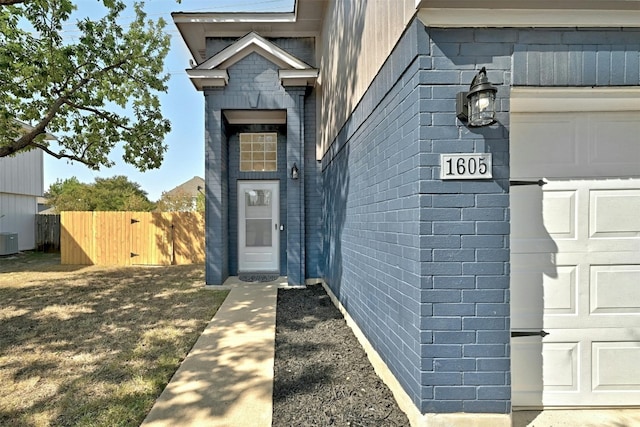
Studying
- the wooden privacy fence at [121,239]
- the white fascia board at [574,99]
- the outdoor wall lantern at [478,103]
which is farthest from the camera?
the wooden privacy fence at [121,239]

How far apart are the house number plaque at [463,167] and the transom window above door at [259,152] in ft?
20.2

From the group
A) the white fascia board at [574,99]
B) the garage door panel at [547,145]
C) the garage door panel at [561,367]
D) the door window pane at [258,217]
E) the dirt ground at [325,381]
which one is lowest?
the dirt ground at [325,381]

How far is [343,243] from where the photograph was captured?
5129mm

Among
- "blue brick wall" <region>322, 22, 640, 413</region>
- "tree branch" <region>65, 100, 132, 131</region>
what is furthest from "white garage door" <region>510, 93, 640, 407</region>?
"tree branch" <region>65, 100, 132, 131</region>

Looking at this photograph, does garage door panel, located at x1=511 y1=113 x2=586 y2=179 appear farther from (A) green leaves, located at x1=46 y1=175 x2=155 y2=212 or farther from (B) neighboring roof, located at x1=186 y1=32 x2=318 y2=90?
(A) green leaves, located at x1=46 y1=175 x2=155 y2=212

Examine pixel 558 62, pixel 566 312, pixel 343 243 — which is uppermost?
pixel 558 62

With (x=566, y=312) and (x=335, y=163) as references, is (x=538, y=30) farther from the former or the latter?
(x=335, y=163)

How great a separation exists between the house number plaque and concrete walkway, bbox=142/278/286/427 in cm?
233

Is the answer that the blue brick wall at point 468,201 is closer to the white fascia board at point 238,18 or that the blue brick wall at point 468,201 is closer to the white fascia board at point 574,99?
the white fascia board at point 574,99

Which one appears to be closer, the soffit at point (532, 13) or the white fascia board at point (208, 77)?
the soffit at point (532, 13)

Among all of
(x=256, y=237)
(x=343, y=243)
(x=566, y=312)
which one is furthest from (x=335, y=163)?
(x=566, y=312)

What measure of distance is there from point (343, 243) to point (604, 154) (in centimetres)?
328

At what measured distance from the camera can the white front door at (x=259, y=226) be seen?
811 centimetres

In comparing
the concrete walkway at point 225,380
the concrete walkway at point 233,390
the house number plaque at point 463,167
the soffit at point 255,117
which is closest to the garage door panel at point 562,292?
the concrete walkway at point 233,390
